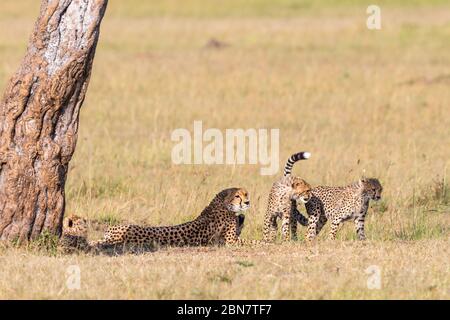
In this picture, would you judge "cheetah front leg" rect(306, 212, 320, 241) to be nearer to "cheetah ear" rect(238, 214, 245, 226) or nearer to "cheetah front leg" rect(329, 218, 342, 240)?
"cheetah front leg" rect(329, 218, 342, 240)

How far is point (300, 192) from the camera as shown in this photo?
10.0 m

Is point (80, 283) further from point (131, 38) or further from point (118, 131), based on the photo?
point (131, 38)

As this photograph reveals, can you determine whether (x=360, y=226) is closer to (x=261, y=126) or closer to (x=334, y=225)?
(x=334, y=225)

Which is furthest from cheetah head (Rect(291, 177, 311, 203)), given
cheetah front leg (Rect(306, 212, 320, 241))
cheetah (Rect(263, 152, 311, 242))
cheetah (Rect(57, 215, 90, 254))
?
cheetah (Rect(57, 215, 90, 254))

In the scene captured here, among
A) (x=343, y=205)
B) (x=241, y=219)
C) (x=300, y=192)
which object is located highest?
(x=300, y=192)

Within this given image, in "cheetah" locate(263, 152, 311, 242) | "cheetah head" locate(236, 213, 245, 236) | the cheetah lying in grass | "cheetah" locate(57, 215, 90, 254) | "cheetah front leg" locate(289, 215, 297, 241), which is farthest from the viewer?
"cheetah front leg" locate(289, 215, 297, 241)

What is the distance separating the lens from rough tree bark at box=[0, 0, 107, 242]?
29.8ft

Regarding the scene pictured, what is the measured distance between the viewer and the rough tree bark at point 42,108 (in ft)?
29.8

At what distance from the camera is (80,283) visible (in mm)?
7727

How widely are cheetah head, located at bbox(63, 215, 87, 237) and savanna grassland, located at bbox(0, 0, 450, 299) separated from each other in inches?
38.6

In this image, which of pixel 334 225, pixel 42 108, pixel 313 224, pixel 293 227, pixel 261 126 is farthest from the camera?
pixel 261 126

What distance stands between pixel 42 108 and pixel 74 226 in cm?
A: 134

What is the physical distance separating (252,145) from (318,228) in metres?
5.18

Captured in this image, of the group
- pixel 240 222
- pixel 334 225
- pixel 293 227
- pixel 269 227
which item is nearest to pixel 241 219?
pixel 240 222
